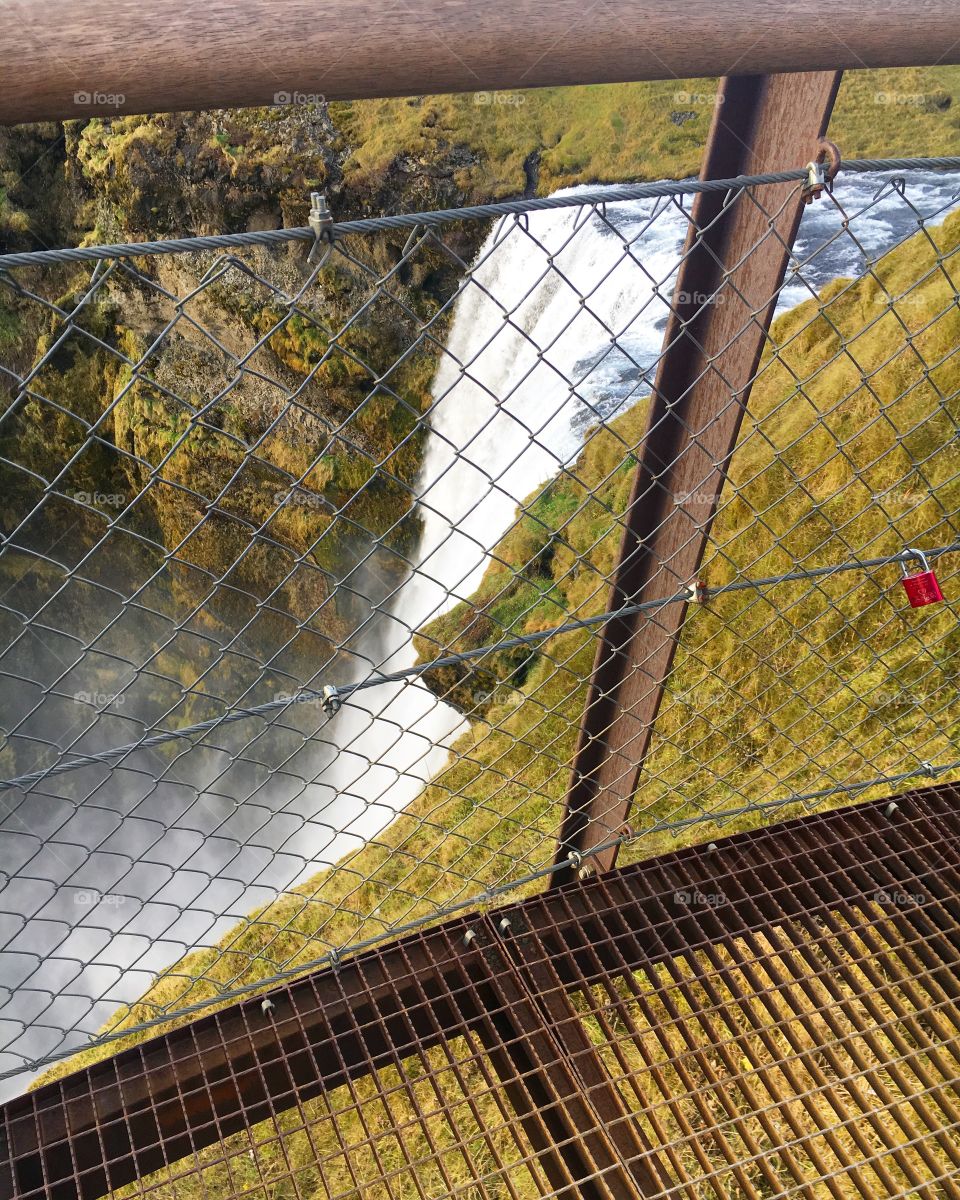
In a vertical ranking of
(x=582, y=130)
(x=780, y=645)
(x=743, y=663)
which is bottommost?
(x=780, y=645)

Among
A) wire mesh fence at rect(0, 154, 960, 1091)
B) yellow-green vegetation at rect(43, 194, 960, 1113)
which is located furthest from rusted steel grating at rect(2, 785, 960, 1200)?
wire mesh fence at rect(0, 154, 960, 1091)

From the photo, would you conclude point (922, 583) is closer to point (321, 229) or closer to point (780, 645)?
point (780, 645)

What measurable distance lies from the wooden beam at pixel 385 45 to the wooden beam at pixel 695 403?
16 centimetres

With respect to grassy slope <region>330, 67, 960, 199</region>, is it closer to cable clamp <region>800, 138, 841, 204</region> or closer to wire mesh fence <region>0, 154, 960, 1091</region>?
wire mesh fence <region>0, 154, 960, 1091</region>

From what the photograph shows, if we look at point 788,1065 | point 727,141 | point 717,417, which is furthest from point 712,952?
point 727,141

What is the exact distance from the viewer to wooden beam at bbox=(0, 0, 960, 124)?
98 centimetres

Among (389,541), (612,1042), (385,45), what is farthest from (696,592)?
(389,541)

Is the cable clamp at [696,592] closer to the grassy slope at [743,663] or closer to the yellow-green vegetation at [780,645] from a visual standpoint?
the grassy slope at [743,663]

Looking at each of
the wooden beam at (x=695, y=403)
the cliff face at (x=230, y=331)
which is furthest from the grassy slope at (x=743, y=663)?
the cliff face at (x=230, y=331)

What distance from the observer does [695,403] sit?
1.75 metres

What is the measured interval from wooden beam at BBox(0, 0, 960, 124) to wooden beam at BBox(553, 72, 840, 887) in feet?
0.52

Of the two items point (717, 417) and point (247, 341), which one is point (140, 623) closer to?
point (247, 341)

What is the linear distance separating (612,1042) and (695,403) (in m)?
1.34

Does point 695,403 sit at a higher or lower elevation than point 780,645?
lower
